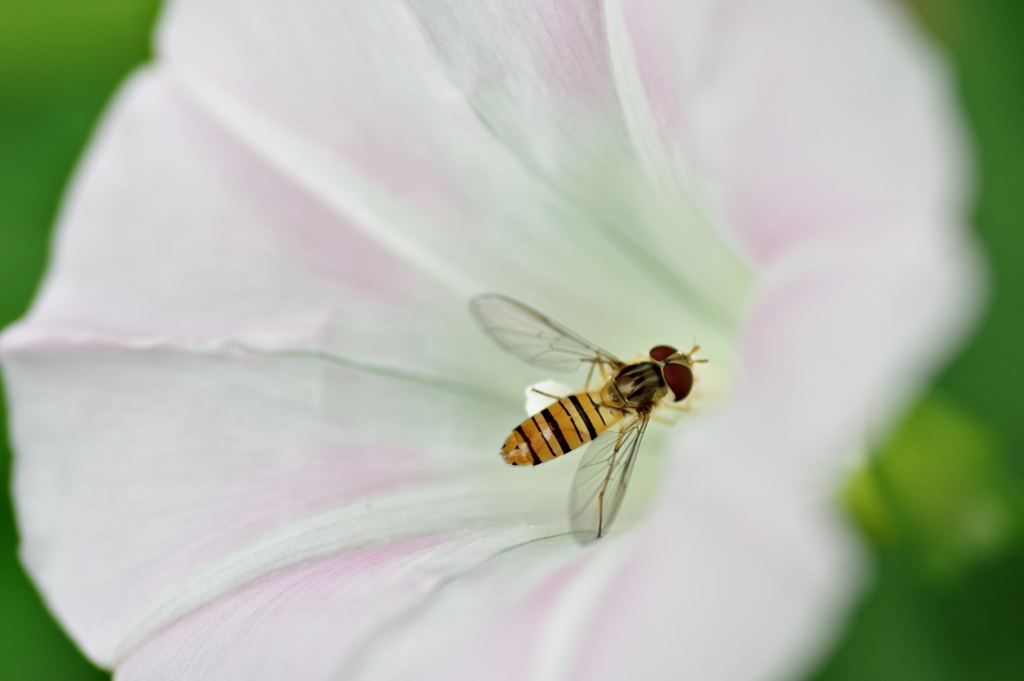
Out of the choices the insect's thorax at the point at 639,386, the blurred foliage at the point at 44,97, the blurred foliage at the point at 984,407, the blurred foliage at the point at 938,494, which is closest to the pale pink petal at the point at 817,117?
the blurred foliage at the point at 938,494

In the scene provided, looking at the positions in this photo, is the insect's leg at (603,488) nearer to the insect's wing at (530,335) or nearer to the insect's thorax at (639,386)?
the insect's thorax at (639,386)

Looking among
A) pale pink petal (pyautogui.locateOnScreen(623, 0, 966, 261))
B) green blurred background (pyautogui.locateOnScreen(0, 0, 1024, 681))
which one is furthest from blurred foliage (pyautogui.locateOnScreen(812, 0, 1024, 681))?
pale pink petal (pyautogui.locateOnScreen(623, 0, 966, 261))

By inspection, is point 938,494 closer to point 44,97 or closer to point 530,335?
point 530,335

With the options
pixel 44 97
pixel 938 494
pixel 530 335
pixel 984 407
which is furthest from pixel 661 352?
pixel 44 97

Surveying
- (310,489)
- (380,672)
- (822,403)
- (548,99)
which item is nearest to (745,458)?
(822,403)

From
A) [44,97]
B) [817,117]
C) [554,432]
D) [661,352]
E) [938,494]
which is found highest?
[817,117]
